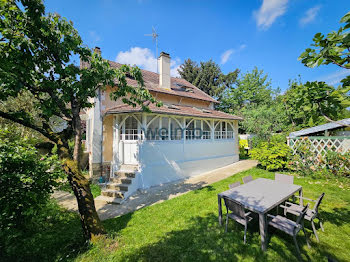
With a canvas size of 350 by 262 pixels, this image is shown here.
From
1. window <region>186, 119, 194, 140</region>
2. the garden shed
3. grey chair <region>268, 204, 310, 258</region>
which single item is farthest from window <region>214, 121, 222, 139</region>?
grey chair <region>268, 204, 310, 258</region>

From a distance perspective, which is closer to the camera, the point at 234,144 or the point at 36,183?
the point at 36,183

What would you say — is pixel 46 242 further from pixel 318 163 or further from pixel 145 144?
pixel 318 163

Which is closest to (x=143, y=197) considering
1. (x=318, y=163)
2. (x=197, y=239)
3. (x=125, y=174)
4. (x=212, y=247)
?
(x=125, y=174)

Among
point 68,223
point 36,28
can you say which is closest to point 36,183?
point 68,223

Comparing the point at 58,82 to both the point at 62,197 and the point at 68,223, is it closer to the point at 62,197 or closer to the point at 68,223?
the point at 68,223

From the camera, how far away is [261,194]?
4.10 metres

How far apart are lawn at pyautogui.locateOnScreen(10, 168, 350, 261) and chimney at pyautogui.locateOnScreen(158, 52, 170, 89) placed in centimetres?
965

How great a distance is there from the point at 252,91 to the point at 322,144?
19.1m

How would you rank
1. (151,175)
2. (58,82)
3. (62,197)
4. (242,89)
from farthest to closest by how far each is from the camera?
(242,89) → (151,175) → (62,197) → (58,82)

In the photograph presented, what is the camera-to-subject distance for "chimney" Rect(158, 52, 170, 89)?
11625 mm

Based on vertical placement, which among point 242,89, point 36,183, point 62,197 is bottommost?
point 62,197

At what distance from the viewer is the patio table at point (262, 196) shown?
3322mm

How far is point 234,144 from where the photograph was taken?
43.2 feet

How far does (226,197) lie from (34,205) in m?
4.41
